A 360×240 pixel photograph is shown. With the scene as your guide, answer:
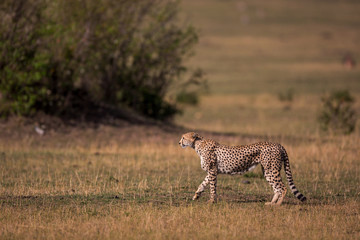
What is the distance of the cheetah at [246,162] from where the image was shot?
34.0 feet

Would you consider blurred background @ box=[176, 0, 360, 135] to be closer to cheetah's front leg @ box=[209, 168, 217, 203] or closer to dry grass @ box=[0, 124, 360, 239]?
dry grass @ box=[0, 124, 360, 239]

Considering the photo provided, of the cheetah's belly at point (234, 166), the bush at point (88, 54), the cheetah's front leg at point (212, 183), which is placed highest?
the bush at point (88, 54)

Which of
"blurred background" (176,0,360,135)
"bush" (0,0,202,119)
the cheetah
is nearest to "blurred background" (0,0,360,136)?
"bush" (0,0,202,119)

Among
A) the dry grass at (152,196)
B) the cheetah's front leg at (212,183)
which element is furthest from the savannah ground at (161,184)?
the cheetah's front leg at (212,183)

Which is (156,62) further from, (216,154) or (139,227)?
(139,227)

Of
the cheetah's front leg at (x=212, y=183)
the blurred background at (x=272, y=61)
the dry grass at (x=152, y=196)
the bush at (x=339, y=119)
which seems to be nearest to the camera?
the dry grass at (x=152, y=196)

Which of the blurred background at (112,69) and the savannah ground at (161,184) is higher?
the blurred background at (112,69)

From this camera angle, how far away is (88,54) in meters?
20.8

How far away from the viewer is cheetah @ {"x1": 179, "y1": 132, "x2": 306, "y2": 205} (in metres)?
10.4

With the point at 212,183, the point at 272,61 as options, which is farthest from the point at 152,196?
the point at 272,61

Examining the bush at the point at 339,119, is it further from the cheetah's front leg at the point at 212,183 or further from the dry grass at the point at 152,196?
the cheetah's front leg at the point at 212,183

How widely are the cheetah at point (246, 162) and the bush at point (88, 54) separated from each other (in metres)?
9.26

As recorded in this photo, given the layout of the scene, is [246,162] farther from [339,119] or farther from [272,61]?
[272,61]

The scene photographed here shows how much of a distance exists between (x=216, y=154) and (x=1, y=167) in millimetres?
5889
